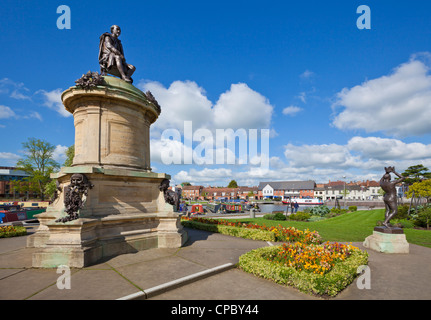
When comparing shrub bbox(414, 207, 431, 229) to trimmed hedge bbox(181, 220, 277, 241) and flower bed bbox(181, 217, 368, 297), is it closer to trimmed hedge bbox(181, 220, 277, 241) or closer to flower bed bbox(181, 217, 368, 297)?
trimmed hedge bbox(181, 220, 277, 241)

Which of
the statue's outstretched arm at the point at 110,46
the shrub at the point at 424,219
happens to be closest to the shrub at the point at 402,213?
the shrub at the point at 424,219

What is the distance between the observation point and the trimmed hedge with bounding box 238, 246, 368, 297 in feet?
15.9

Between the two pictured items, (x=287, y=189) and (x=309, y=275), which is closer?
(x=309, y=275)

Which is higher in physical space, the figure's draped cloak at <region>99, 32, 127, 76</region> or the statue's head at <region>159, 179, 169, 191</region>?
the figure's draped cloak at <region>99, 32, 127, 76</region>

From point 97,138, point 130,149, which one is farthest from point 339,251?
point 97,138

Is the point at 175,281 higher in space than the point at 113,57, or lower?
lower

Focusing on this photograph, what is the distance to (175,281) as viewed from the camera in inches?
204

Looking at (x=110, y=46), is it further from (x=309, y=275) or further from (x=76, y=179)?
(x=309, y=275)

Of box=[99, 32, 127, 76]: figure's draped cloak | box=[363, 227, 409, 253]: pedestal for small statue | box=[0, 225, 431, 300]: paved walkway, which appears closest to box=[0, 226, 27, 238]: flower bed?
box=[0, 225, 431, 300]: paved walkway

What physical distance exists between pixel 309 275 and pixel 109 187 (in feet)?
22.4

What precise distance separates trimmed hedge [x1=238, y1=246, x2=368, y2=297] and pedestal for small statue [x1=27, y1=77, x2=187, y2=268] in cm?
359

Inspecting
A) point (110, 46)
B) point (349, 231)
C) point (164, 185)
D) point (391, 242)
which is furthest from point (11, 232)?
point (349, 231)

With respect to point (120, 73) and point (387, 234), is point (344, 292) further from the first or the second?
point (120, 73)
